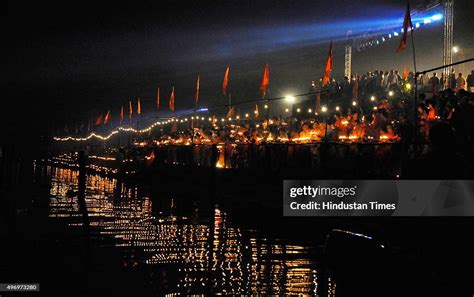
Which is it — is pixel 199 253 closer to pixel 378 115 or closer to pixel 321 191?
pixel 321 191

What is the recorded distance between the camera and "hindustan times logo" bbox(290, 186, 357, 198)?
1372 cm

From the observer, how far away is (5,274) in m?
8.89

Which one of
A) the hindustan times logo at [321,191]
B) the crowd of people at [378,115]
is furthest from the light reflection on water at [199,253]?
the crowd of people at [378,115]

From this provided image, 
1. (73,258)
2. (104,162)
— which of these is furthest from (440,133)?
(104,162)

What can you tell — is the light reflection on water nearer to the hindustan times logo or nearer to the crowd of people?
the hindustan times logo

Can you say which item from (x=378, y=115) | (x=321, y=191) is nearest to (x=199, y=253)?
(x=321, y=191)

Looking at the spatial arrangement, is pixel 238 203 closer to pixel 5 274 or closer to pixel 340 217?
pixel 340 217

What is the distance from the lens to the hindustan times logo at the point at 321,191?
13721 millimetres

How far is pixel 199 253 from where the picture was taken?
37.6ft

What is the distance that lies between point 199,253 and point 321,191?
14.3 ft

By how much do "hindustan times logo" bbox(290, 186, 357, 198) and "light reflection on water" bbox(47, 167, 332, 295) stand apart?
1676mm

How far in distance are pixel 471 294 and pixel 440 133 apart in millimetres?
3153

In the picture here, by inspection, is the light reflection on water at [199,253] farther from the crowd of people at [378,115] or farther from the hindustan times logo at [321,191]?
the crowd of people at [378,115]

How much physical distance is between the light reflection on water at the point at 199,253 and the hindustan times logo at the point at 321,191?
5.50 feet
